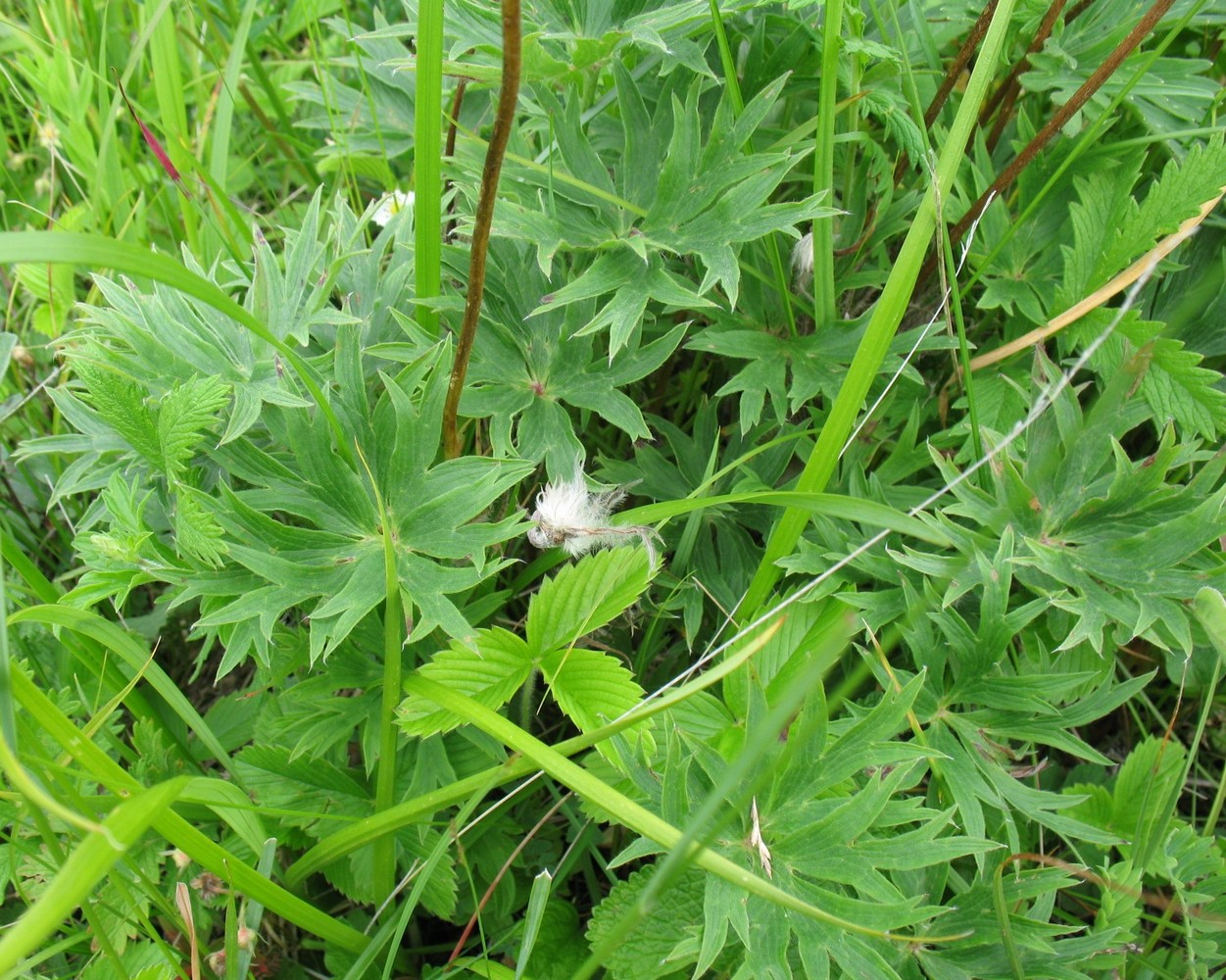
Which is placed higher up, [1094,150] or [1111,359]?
[1094,150]

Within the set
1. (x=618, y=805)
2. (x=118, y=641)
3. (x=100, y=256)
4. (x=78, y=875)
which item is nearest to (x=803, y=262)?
(x=618, y=805)

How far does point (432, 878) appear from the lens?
1481 millimetres

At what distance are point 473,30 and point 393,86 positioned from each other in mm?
646

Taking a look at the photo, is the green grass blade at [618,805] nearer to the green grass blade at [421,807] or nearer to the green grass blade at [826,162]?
the green grass blade at [421,807]

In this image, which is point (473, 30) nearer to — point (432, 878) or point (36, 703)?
point (36, 703)

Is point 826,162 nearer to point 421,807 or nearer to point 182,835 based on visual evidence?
point 421,807

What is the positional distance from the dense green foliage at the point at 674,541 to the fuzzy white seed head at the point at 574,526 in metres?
0.02

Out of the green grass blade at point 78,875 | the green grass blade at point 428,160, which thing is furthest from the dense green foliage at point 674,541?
the green grass blade at point 78,875

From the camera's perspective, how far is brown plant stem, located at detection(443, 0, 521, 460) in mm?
1030

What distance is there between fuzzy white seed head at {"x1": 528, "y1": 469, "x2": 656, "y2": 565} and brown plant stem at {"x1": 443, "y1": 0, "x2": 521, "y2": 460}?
20 centimetres

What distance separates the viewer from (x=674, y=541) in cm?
174

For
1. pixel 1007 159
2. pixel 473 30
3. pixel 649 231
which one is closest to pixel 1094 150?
pixel 1007 159

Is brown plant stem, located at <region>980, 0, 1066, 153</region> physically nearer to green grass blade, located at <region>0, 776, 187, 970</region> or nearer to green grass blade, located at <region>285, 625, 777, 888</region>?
green grass blade, located at <region>285, 625, 777, 888</region>

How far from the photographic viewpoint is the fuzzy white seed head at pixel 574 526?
4.82ft
